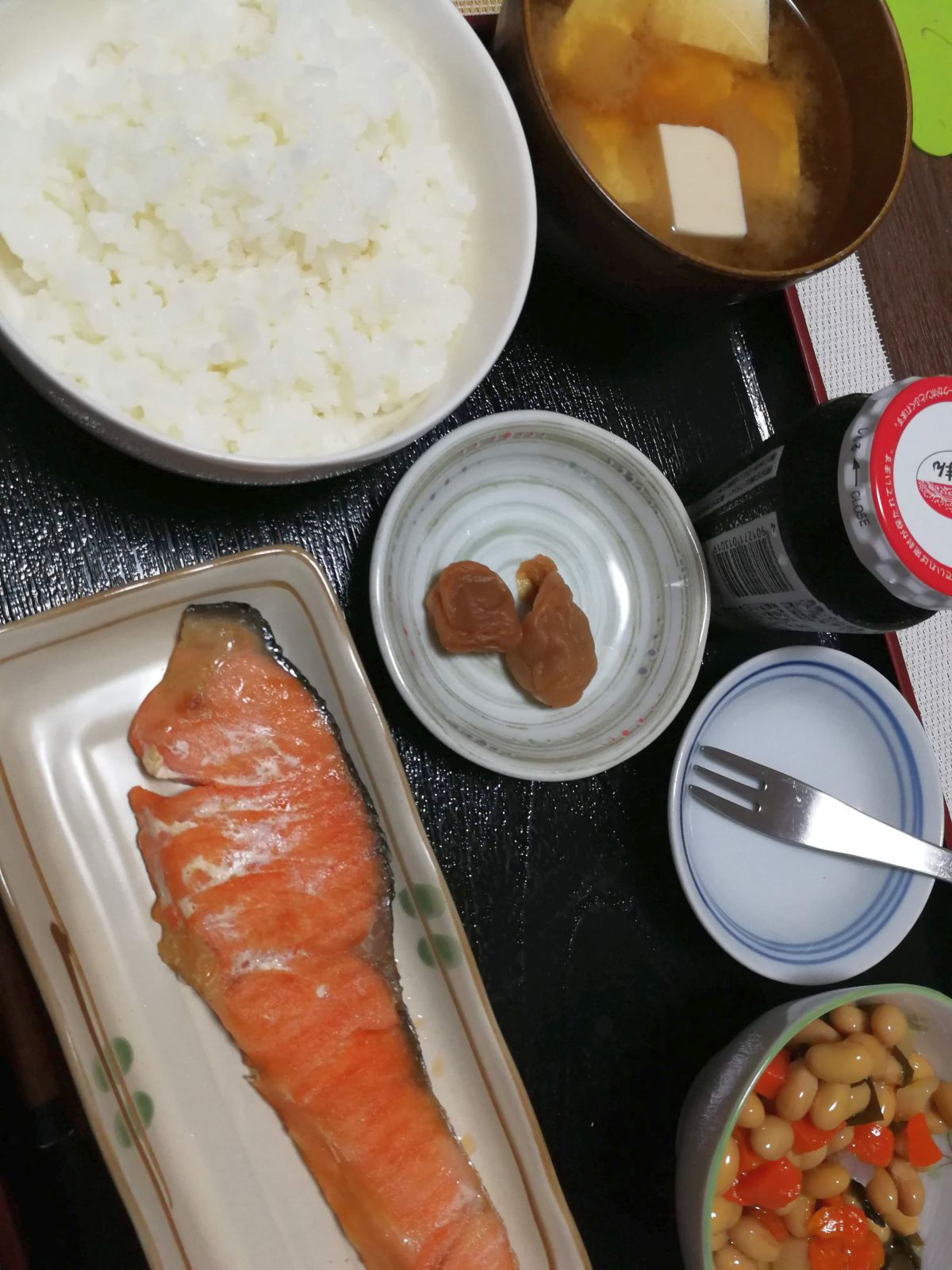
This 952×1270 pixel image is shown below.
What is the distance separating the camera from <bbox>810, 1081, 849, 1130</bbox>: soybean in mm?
1304

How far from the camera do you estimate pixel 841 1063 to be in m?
1.31

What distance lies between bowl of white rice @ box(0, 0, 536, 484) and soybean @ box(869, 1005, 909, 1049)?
107 centimetres

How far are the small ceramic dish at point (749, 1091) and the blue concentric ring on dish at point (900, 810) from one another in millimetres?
98

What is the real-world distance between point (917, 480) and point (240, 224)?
892 millimetres

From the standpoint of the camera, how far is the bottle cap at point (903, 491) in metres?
1.08

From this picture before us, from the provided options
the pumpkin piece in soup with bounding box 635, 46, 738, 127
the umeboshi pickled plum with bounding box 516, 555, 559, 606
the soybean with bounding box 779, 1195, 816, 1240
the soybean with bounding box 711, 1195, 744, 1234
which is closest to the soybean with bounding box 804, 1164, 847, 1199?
the soybean with bounding box 779, 1195, 816, 1240

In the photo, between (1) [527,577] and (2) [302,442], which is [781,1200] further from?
(2) [302,442]

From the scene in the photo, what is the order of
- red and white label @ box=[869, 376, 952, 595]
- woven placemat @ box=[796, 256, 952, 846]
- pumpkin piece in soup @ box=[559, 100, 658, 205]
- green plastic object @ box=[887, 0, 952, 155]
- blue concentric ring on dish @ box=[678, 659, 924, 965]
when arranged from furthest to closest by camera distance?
green plastic object @ box=[887, 0, 952, 155]
woven placemat @ box=[796, 256, 952, 846]
blue concentric ring on dish @ box=[678, 659, 924, 965]
pumpkin piece in soup @ box=[559, 100, 658, 205]
red and white label @ box=[869, 376, 952, 595]

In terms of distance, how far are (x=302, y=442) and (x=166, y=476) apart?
9.6 inches

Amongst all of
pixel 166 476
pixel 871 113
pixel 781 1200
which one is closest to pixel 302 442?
pixel 166 476

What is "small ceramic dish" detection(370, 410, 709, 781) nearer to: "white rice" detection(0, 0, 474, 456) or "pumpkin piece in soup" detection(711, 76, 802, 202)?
"white rice" detection(0, 0, 474, 456)

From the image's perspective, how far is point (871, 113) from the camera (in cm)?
136

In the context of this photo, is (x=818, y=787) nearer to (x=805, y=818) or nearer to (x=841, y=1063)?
(x=805, y=818)

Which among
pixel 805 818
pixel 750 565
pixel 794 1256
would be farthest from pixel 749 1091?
pixel 750 565
